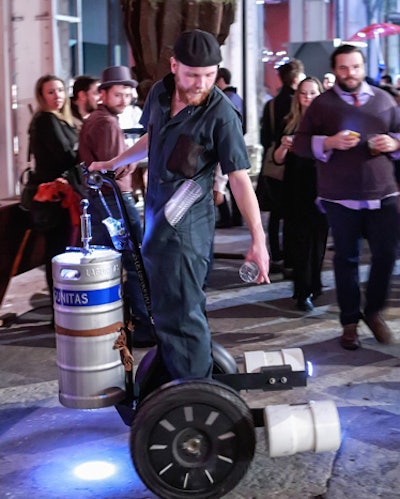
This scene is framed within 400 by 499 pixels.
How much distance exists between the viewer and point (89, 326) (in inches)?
149

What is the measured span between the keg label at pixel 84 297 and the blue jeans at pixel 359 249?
2370 millimetres

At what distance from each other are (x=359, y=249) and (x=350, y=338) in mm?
593

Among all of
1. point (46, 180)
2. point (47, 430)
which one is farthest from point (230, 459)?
point (46, 180)

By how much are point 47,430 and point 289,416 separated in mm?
1520

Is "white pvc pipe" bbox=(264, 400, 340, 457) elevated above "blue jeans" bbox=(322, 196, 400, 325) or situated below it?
below

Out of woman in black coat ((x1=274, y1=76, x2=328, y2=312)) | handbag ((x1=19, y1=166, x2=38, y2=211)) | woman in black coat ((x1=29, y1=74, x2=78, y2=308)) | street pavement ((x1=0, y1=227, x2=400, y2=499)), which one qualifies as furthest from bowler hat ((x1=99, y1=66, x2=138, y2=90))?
street pavement ((x1=0, y1=227, x2=400, y2=499))

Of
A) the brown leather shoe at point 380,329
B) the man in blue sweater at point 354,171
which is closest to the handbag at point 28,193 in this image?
the man in blue sweater at point 354,171

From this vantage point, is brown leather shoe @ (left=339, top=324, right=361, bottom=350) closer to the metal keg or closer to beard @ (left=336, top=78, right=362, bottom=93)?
beard @ (left=336, top=78, right=362, bottom=93)

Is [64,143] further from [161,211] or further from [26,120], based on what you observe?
[26,120]

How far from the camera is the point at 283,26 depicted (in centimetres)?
3491

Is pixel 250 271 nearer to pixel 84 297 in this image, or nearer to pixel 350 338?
pixel 84 297

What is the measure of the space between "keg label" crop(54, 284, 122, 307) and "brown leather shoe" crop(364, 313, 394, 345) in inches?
104

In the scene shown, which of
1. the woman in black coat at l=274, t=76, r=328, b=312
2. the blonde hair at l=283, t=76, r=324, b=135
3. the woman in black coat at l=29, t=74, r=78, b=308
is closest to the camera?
the woman in black coat at l=29, t=74, r=78, b=308

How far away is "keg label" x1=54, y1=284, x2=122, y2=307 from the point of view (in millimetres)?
3743
